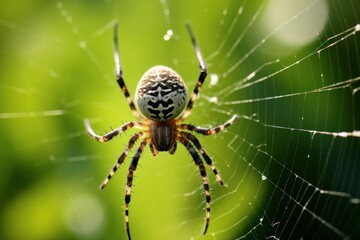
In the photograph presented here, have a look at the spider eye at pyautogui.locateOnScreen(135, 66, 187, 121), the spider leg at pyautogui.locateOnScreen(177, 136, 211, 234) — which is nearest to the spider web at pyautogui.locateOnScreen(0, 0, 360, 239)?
the spider leg at pyautogui.locateOnScreen(177, 136, 211, 234)

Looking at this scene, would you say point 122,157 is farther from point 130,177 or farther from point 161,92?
point 161,92

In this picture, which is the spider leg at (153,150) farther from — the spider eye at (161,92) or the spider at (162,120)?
the spider eye at (161,92)

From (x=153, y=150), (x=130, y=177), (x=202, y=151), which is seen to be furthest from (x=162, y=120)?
(x=130, y=177)

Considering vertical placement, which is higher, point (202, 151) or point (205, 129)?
Result: point (205, 129)

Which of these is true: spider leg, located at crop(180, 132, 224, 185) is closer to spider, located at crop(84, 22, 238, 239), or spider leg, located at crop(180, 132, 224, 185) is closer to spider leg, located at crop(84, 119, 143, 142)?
spider, located at crop(84, 22, 238, 239)

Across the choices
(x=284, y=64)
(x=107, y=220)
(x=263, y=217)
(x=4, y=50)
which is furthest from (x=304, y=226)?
(x=4, y=50)

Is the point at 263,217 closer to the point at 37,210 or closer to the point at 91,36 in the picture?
the point at 37,210

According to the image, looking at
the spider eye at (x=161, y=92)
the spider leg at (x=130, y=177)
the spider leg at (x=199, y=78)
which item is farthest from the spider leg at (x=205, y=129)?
the spider leg at (x=130, y=177)
